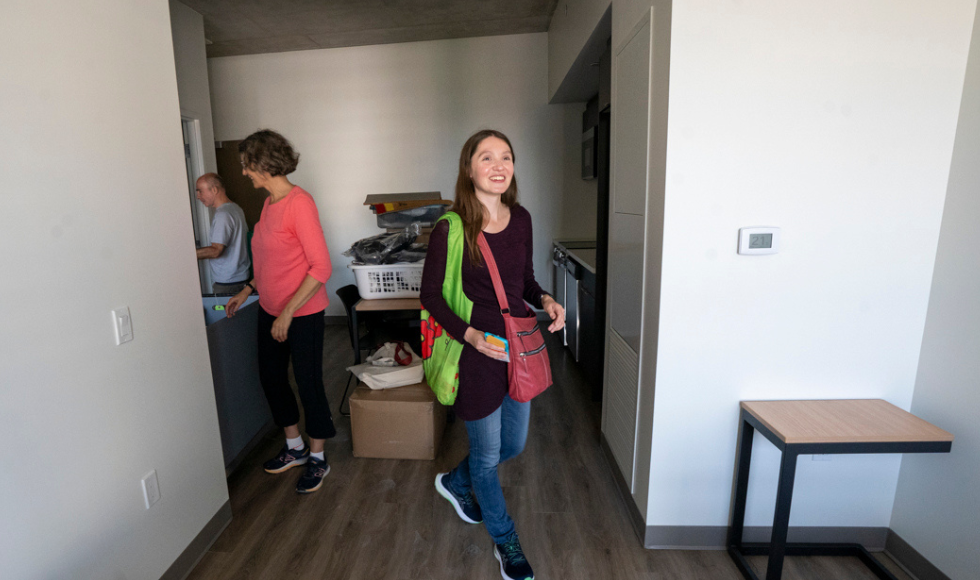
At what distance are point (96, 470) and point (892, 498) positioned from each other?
2.70m

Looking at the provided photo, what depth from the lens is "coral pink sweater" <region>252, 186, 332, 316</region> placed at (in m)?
2.07

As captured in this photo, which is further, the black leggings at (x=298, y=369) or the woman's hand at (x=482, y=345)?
the black leggings at (x=298, y=369)

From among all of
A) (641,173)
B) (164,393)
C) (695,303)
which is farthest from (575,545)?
(164,393)

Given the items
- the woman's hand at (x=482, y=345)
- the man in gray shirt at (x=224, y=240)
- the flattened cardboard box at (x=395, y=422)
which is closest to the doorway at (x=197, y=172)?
the man in gray shirt at (x=224, y=240)

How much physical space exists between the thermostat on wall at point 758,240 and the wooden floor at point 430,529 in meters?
1.16

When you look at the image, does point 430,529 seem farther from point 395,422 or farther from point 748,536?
point 748,536

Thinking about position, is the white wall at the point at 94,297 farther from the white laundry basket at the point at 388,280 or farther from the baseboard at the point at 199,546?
the white laundry basket at the point at 388,280

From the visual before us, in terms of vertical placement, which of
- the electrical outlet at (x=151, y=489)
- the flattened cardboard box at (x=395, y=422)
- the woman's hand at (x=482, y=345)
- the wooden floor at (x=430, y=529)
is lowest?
the wooden floor at (x=430, y=529)

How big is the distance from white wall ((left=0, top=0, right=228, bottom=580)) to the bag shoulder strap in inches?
44.1

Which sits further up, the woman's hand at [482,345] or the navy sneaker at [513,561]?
the woman's hand at [482,345]

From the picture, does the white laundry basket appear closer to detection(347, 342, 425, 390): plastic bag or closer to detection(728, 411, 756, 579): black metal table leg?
detection(347, 342, 425, 390): plastic bag

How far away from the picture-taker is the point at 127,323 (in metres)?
1.54

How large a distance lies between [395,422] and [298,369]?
57 centimetres

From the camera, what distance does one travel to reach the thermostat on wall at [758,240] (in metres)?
1.65
